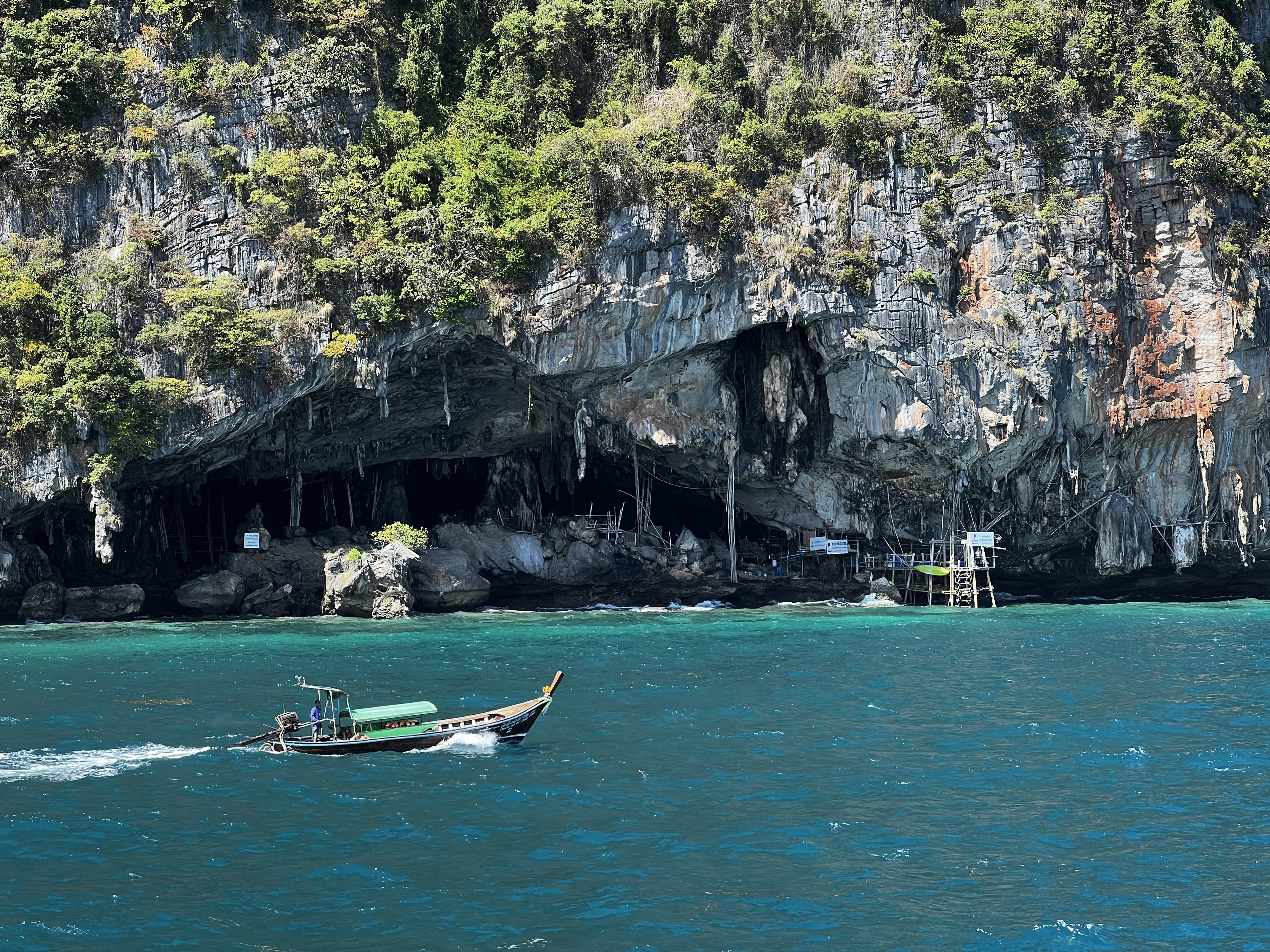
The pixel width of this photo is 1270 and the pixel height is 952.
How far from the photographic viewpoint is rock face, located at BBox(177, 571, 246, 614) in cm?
4647

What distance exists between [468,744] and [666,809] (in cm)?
587

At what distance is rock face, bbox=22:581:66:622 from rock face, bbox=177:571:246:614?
13.4 ft

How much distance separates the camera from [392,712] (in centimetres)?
2448

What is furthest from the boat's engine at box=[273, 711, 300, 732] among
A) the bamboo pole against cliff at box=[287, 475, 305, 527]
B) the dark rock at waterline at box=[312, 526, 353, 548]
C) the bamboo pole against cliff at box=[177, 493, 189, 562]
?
the bamboo pole against cliff at box=[177, 493, 189, 562]

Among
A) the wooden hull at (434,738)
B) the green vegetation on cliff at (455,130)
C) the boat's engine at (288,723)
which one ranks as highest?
the green vegetation on cliff at (455,130)

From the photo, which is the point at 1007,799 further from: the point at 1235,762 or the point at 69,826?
the point at 69,826

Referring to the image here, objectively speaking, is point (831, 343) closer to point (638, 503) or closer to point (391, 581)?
point (638, 503)

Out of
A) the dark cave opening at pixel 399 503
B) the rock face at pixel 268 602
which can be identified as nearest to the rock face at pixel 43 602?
the dark cave opening at pixel 399 503

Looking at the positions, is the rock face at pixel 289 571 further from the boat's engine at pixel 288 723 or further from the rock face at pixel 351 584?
the boat's engine at pixel 288 723

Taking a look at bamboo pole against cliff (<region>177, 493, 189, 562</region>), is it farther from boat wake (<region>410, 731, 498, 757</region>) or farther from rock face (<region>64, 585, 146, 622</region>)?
boat wake (<region>410, 731, 498, 757</region>)

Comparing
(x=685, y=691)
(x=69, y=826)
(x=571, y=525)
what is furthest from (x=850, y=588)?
(x=69, y=826)

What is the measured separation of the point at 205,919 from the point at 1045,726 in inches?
670

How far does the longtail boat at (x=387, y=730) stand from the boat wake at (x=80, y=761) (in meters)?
1.42

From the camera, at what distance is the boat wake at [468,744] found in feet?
78.6
